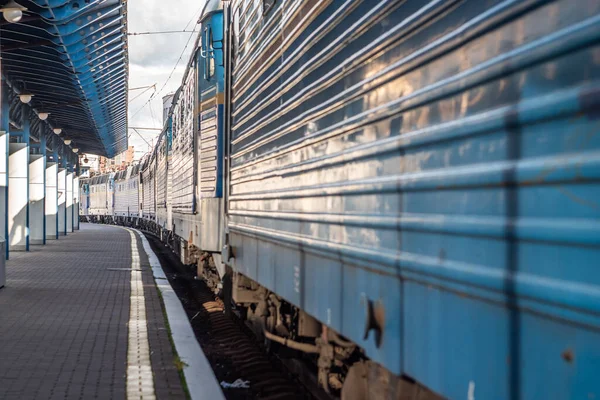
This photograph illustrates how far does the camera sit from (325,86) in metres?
4.30

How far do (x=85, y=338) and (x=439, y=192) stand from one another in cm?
698

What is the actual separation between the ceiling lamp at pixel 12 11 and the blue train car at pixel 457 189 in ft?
29.5

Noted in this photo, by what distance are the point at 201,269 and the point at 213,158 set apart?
4.06 meters

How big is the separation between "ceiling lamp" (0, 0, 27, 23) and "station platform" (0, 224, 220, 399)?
170 inches

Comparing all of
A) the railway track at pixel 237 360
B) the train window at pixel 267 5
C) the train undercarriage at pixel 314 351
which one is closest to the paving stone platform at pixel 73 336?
the railway track at pixel 237 360

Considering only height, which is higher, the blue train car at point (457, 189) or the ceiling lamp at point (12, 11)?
the ceiling lamp at point (12, 11)

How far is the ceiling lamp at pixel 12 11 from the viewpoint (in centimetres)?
1245

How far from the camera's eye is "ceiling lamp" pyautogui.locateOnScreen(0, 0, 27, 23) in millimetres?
12453

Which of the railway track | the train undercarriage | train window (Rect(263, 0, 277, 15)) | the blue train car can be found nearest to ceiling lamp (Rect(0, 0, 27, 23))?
the railway track

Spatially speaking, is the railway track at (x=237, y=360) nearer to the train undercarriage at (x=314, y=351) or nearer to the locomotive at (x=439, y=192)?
the train undercarriage at (x=314, y=351)

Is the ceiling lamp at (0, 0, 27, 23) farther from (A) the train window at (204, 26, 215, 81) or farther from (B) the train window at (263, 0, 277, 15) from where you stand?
(B) the train window at (263, 0, 277, 15)

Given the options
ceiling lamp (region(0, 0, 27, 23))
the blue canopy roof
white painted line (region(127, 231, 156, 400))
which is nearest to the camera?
A: white painted line (region(127, 231, 156, 400))

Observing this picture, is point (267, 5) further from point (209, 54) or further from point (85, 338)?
point (85, 338)

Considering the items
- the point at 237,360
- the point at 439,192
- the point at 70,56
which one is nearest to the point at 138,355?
the point at 237,360
